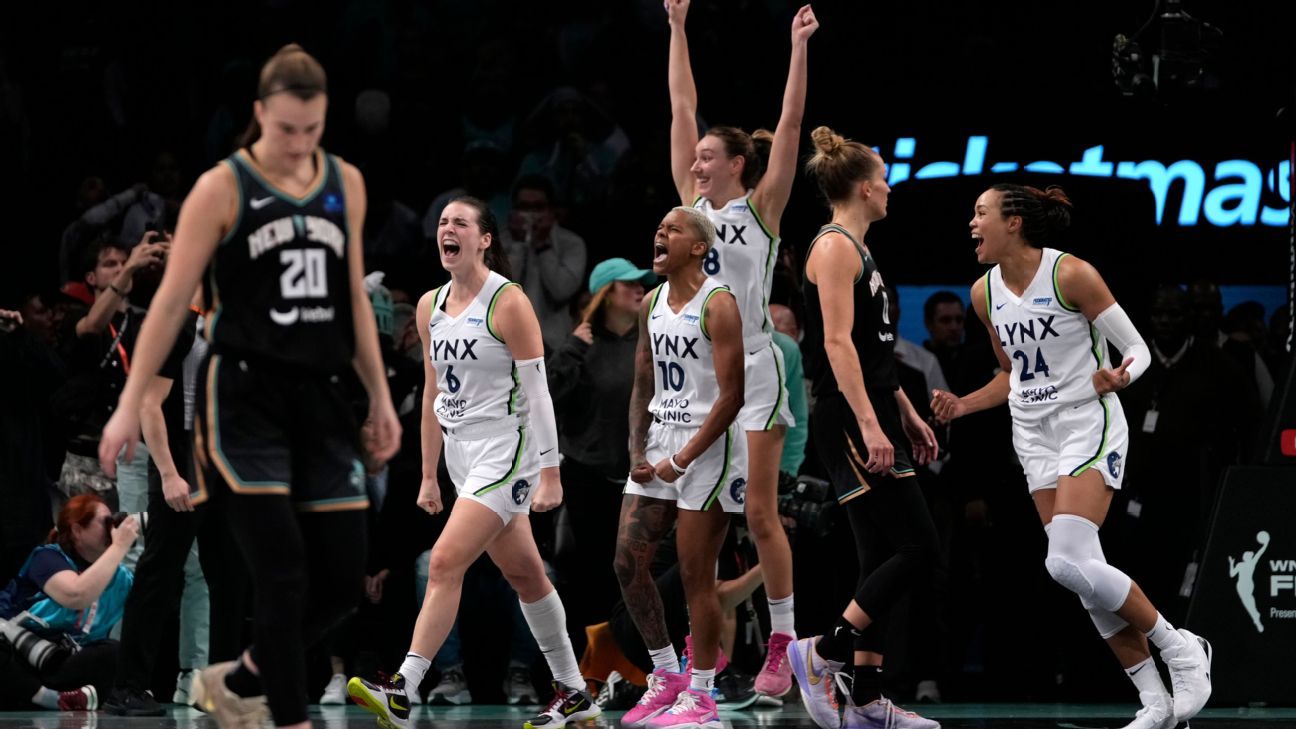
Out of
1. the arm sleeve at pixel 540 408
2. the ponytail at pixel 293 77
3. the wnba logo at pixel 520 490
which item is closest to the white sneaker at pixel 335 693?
the wnba logo at pixel 520 490

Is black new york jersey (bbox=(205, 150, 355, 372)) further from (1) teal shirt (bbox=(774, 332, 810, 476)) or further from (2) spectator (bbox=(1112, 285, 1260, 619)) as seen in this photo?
(2) spectator (bbox=(1112, 285, 1260, 619))

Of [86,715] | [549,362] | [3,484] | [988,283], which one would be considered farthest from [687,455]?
[3,484]

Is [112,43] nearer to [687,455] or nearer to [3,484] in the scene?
[3,484]

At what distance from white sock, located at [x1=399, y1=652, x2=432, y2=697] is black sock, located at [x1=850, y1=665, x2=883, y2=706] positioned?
1.71m

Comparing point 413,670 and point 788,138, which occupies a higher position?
point 788,138

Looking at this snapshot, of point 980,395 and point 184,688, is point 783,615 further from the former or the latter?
point 184,688

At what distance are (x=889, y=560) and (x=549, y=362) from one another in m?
2.80

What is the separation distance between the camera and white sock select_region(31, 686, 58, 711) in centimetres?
852

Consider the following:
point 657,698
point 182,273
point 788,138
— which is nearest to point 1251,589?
point 657,698

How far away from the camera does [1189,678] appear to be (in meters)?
6.92

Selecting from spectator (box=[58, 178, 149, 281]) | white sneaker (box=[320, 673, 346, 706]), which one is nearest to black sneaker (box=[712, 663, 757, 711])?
white sneaker (box=[320, 673, 346, 706])

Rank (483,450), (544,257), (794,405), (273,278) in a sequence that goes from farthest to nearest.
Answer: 1. (544,257)
2. (794,405)
3. (483,450)
4. (273,278)

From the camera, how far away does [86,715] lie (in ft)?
26.7

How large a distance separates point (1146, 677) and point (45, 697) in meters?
5.10
